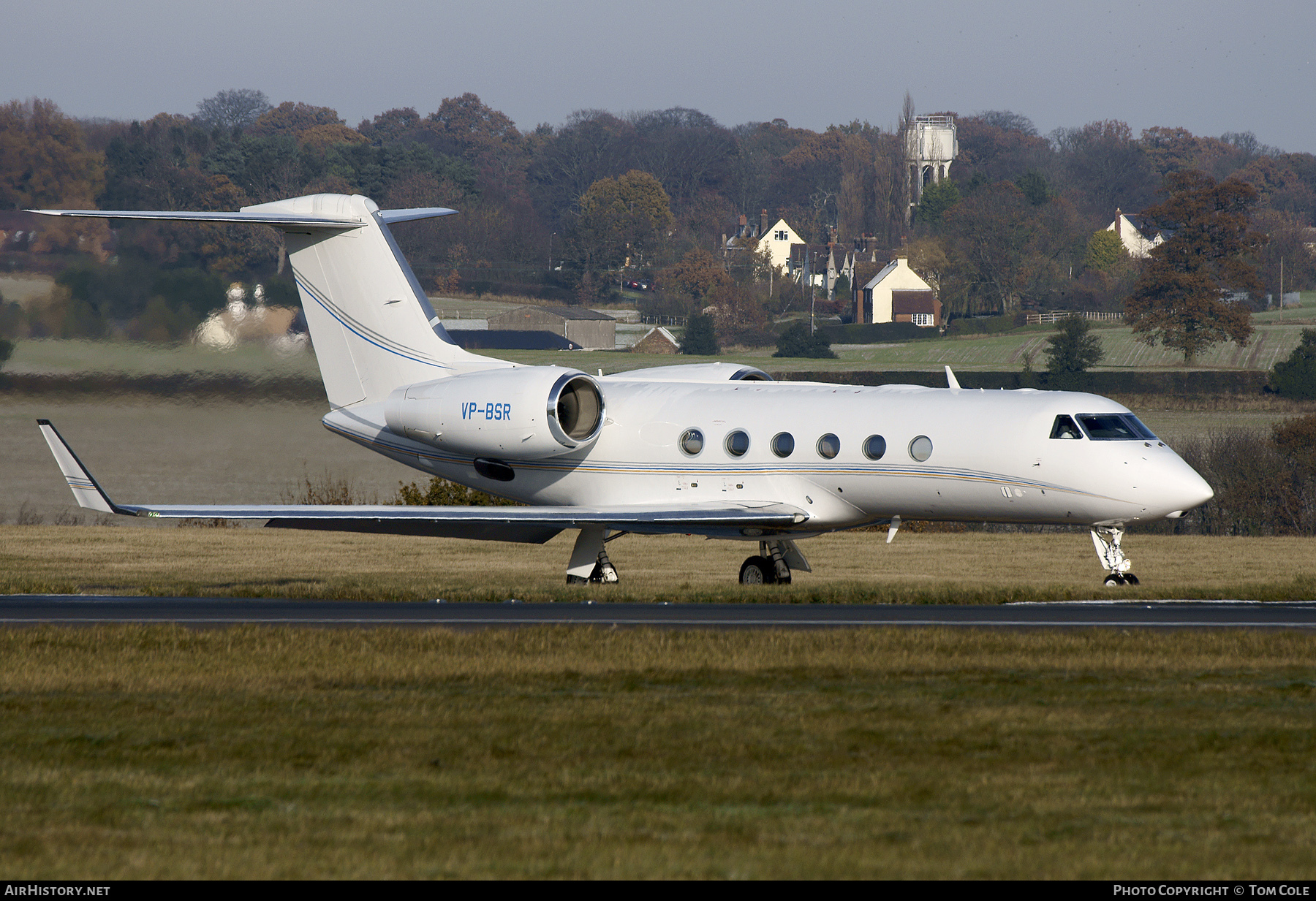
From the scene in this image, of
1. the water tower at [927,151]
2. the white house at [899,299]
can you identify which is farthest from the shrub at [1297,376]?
the water tower at [927,151]

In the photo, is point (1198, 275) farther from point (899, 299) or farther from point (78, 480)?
point (78, 480)

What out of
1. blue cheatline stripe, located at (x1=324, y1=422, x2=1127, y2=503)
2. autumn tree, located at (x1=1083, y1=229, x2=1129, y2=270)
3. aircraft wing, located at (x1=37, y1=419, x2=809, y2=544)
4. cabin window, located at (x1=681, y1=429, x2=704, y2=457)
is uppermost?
autumn tree, located at (x1=1083, y1=229, x2=1129, y2=270)

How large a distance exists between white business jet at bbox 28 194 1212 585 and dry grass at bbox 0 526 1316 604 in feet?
3.58

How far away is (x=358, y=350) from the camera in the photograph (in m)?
29.4

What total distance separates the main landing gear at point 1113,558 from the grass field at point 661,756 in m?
7.37

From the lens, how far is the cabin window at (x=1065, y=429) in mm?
23016

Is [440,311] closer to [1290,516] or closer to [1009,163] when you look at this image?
[1290,516]

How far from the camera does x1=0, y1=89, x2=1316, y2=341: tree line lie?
140ft

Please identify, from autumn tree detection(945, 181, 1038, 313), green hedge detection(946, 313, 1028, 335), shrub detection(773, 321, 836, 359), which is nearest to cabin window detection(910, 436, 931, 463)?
shrub detection(773, 321, 836, 359)

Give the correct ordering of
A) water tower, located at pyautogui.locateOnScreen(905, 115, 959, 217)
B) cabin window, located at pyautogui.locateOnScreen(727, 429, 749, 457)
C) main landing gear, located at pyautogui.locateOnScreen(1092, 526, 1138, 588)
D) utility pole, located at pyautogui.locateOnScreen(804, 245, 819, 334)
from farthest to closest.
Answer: water tower, located at pyautogui.locateOnScreen(905, 115, 959, 217)
utility pole, located at pyautogui.locateOnScreen(804, 245, 819, 334)
cabin window, located at pyautogui.locateOnScreen(727, 429, 749, 457)
main landing gear, located at pyautogui.locateOnScreen(1092, 526, 1138, 588)

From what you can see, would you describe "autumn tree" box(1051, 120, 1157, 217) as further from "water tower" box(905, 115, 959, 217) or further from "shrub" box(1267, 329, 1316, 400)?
"shrub" box(1267, 329, 1316, 400)

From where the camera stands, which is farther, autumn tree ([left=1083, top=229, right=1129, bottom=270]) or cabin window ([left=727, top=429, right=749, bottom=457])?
autumn tree ([left=1083, top=229, right=1129, bottom=270])

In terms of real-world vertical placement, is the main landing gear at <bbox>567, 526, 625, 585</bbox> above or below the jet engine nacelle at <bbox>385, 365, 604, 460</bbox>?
below
